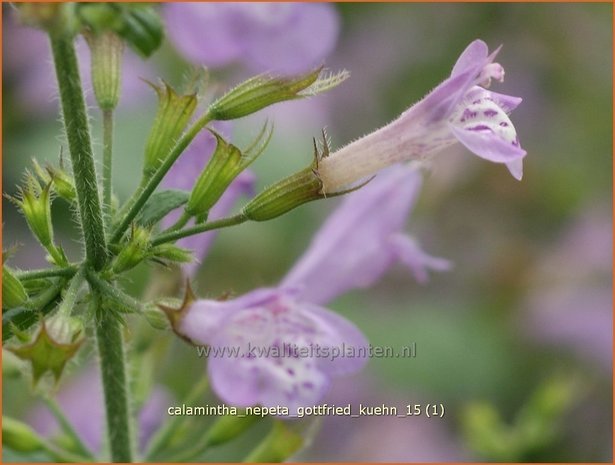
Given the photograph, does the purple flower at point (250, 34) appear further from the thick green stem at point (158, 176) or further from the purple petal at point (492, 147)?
the purple petal at point (492, 147)

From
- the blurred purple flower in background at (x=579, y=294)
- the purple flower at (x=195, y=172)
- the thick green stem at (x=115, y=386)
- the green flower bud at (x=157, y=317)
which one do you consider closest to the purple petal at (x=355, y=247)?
the purple flower at (x=195, y=172)

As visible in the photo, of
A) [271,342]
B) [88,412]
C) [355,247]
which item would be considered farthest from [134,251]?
[88,412]

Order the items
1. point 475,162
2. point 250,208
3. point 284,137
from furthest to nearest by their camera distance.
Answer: point 475,162 < point 284,137 < point 250,208

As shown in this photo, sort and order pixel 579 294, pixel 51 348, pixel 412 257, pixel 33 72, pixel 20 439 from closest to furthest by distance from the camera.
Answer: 1. pixel 51 348
2. pixel 20 439
3. pixel 412 257
4. pixel 33 72
5. pixel 579 294

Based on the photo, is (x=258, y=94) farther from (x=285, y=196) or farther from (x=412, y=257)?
(x=412, y=257)

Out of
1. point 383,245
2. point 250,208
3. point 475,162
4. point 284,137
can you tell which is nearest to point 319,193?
point 250,208

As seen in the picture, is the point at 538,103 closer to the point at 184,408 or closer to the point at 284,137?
the point at 284,137

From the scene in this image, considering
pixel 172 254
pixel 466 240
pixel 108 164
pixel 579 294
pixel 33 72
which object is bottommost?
pixel 172 254
